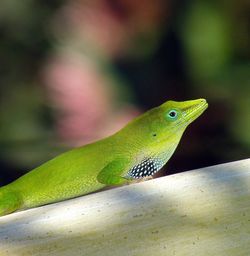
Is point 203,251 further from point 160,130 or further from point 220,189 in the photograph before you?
point 160,130

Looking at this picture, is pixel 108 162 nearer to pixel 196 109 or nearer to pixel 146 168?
pixel 146 168

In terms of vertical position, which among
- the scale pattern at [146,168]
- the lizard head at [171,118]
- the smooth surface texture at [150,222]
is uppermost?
the smooth surface texture at [150,222]

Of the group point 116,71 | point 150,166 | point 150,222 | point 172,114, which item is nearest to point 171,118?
point 172,114

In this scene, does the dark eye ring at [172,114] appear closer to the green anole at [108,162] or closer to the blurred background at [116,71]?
the green anole at [108,162]

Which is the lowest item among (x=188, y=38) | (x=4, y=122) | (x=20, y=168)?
(x=20, y=168)

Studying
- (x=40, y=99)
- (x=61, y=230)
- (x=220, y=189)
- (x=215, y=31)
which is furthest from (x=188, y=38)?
(x=61, y=230)

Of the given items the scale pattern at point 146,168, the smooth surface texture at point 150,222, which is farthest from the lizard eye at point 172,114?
the smooth surface texture at point 150,222
